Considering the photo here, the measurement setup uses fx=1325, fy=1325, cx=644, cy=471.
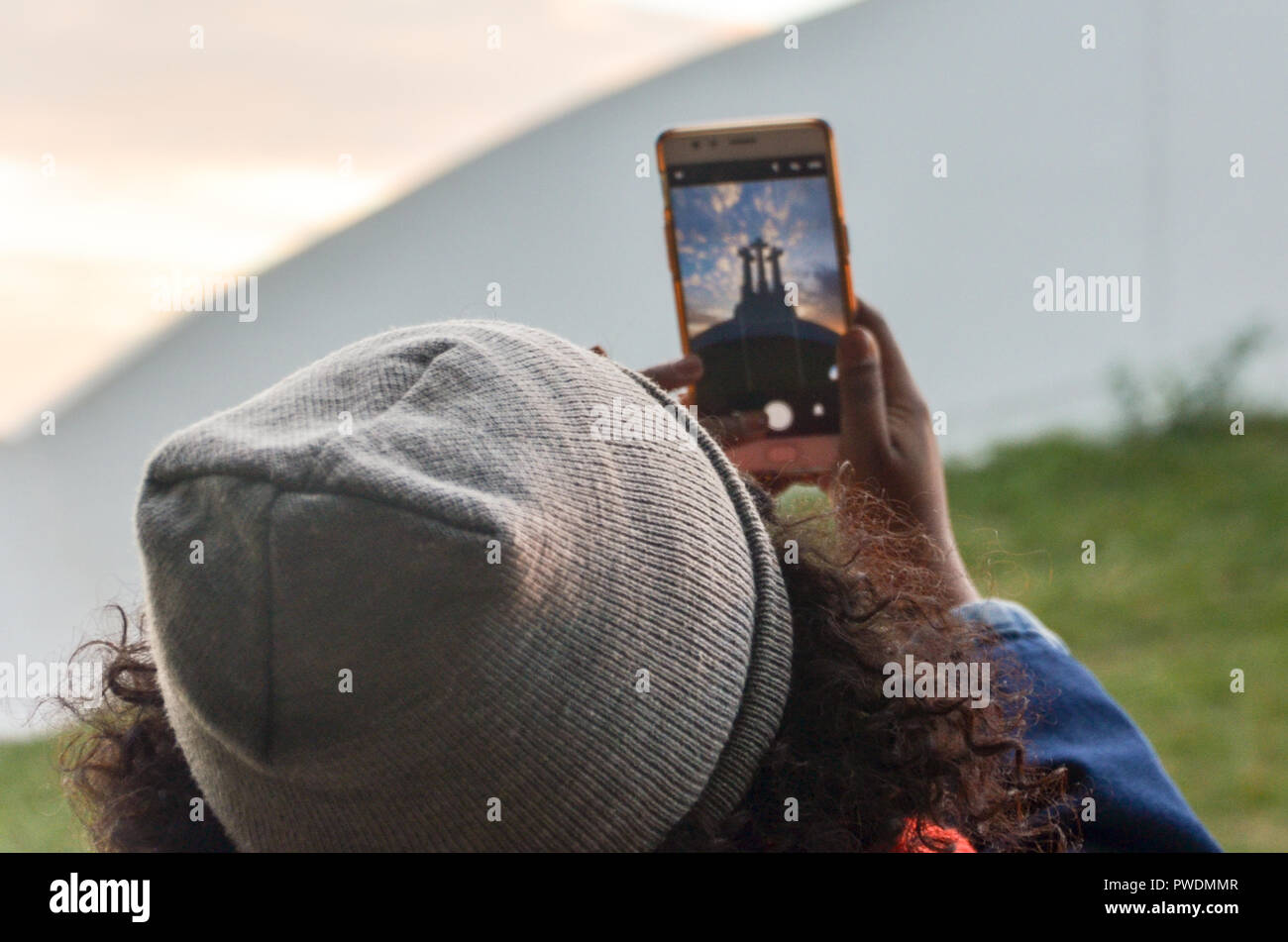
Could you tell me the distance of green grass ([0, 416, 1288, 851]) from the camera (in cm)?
293

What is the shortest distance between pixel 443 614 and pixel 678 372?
0.46 meters

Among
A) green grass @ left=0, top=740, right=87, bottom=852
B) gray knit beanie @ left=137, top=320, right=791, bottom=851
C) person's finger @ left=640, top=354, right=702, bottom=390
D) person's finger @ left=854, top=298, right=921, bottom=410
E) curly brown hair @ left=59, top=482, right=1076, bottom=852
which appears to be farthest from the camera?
green grass @ left=0, top=740, right=87, bottom=852

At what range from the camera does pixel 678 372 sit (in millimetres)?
1040

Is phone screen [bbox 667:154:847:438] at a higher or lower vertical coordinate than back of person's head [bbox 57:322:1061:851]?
higher

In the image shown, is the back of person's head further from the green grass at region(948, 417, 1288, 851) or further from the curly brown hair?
the green grass at region(948, 417, 1288, 851)

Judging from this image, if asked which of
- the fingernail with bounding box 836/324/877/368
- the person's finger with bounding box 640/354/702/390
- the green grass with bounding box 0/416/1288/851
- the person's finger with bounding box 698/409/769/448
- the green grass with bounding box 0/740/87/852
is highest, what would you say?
the fingernail with bounding box 836/324/877/368

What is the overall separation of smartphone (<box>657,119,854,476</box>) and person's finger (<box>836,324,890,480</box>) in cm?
2

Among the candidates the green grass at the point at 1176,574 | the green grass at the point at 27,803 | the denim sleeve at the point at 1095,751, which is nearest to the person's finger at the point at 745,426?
the denim sleeve at the point at 1095,751

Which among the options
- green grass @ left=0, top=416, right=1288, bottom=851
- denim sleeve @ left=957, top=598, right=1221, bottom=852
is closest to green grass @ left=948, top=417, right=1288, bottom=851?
green grass @ left=0, top=416, right=1288, bottom=851

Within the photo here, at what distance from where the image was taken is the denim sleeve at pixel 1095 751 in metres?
0.90

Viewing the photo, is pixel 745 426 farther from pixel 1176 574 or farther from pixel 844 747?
pixel 1176 574

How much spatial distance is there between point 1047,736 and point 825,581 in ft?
0.84

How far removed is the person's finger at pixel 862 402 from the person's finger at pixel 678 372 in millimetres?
124

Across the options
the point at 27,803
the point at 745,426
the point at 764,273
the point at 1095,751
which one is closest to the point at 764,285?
the point at 764,273
